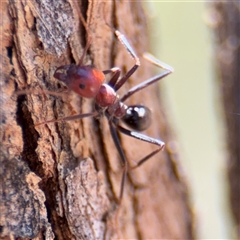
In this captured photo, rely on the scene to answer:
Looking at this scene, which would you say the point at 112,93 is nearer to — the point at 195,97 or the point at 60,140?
the point at 60,140

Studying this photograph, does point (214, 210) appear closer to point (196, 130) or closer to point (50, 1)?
point (196, 130)

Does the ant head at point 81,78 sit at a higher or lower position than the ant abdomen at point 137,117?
higher

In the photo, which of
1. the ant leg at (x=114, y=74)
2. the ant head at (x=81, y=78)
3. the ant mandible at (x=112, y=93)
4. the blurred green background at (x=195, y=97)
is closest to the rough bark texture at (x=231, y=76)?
the ant mandible at (x=112, y=93)

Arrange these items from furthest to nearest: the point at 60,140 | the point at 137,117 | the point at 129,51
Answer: the point at 137,117 → the point at 129,51 → the point at 60,140

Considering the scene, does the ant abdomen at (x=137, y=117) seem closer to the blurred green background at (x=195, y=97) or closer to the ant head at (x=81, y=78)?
the ant head at (x=81, y=78)

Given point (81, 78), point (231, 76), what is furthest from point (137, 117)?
point (231, 76)

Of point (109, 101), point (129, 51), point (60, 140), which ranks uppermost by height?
point (129, 51)

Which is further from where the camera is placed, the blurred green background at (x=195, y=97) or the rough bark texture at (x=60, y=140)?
the blurred green background at (x=195, y=97)
